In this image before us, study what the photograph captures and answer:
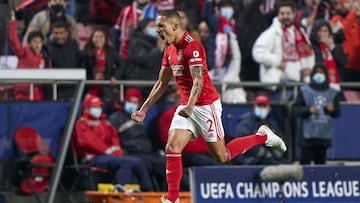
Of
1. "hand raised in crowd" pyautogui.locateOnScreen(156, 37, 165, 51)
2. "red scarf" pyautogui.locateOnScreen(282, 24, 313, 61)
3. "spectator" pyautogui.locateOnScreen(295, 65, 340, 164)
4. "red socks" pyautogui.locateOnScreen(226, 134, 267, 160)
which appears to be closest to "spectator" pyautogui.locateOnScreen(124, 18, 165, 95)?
"hand raised in crowd" pyautogui.locateOnScreen(156, 37, 165, 51)

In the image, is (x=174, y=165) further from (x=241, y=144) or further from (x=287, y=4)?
(x=287, y=4)

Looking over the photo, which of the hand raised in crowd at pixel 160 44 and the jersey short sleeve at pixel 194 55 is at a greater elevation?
the jersey short sleeve at pixel 194 55

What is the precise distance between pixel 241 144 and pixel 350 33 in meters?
7.36

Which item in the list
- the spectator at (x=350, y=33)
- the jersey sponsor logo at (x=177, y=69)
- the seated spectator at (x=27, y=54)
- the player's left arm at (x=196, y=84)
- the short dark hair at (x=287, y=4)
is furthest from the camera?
the spectator at (x=350, y=33)

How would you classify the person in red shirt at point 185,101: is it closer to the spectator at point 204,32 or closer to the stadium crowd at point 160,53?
the stadium crowd at point 160,53

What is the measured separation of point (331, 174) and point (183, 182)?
8.30 feet

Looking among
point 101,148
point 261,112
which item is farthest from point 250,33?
point 101,148

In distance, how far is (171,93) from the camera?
18172 millimetres

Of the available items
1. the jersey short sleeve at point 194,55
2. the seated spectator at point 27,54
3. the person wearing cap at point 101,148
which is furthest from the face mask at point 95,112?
the jersey short sleeve at point 194,55

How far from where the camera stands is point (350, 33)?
20.3 m

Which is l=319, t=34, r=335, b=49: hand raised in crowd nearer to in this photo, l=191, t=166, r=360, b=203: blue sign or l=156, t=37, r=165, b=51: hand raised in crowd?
l=156, t=37, r=165, b=51: hand raised in crowd

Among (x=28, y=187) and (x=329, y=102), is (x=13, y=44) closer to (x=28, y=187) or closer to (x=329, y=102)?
(x=28, y=187)

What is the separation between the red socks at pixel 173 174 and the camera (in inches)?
487

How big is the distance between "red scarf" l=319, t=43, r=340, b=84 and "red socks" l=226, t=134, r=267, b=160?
5503 mm
